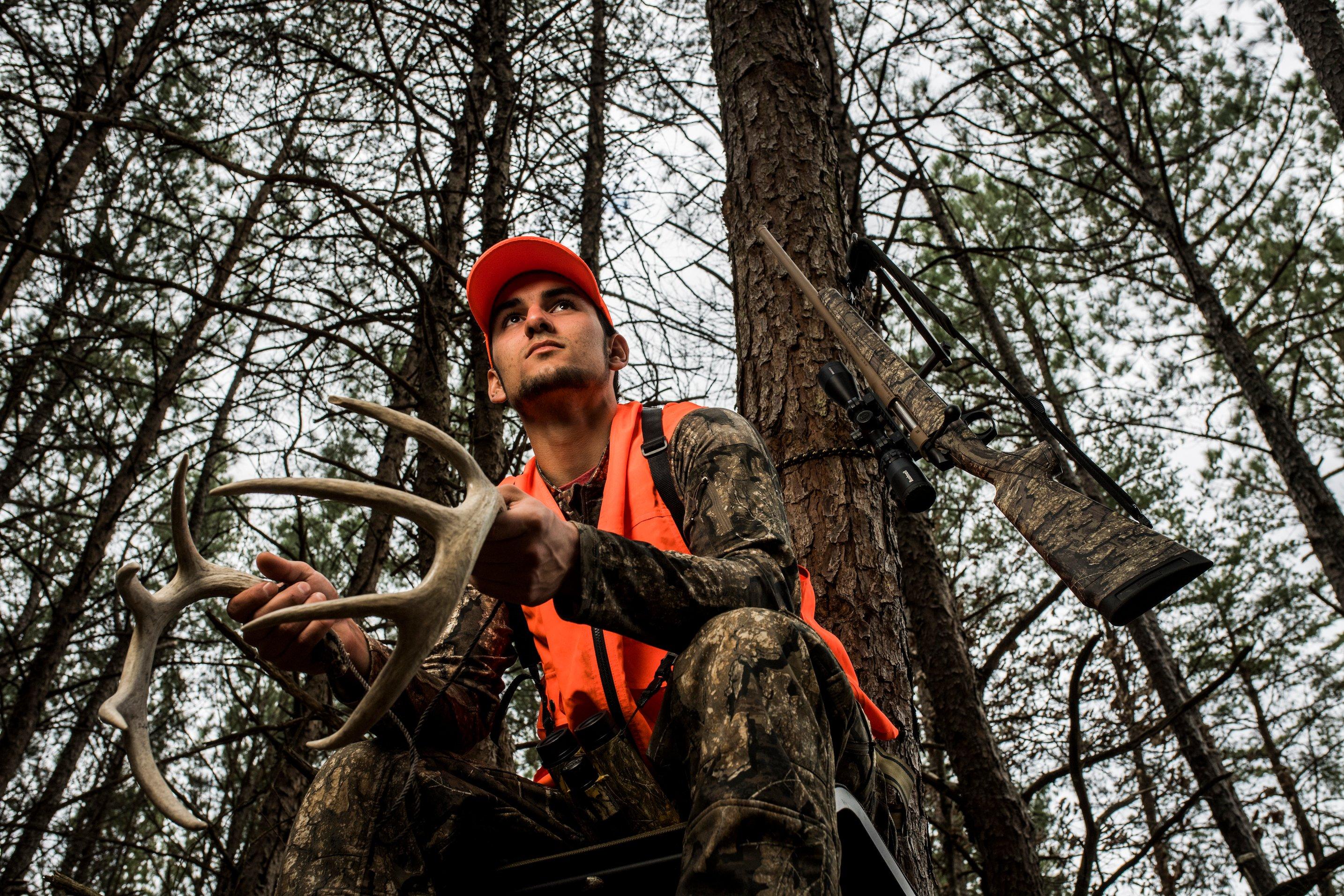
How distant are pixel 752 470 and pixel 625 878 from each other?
882mm

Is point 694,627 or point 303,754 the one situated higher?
point 303,754

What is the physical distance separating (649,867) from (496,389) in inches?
64.6

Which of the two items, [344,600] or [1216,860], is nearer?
[344,600]

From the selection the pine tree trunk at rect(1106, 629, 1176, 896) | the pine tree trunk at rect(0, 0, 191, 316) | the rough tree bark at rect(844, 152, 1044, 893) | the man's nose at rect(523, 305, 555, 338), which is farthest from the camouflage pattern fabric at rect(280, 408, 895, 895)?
the pine tree trunk at rect(1106, 629, 1176, 896)

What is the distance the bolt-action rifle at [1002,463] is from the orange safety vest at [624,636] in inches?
26.6

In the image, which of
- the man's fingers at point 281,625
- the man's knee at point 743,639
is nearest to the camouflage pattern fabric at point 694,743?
the man's knee at point 743,639

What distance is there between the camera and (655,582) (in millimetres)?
1702

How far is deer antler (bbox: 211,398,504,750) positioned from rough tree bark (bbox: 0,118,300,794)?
513cm

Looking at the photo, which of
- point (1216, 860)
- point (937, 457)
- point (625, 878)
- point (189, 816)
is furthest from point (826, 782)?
point (1216, 860)

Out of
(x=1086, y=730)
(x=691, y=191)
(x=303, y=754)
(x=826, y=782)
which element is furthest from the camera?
(x=1086, y=730)

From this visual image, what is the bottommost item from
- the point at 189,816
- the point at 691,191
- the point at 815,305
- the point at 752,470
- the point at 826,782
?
the point at 189,816

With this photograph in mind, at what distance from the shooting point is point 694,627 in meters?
1.75

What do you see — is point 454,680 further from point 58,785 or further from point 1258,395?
point 58,785

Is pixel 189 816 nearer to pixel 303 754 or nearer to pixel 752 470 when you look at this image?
pixel 752 470
